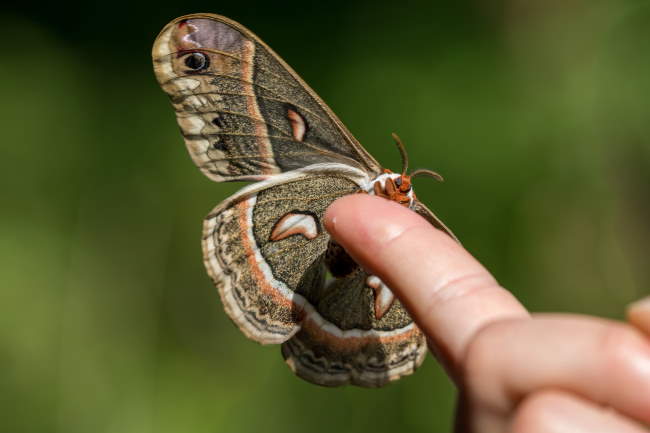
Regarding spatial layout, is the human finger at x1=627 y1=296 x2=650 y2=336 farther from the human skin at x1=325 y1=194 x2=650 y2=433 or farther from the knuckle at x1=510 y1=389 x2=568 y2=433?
the knuckle at x1=510 y1=389 x2=568 y2=433

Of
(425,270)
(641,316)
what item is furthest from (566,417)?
(425,270)

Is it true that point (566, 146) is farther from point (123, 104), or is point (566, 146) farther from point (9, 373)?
point (9, 373)

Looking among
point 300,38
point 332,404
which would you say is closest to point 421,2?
point 300,38

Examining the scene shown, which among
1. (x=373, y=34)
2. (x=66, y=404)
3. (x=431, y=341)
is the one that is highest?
(x=373, y=34)

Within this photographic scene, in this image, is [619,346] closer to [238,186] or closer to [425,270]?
[425,270]

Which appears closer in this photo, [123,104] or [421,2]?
[123,104]

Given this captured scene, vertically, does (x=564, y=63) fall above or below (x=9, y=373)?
above

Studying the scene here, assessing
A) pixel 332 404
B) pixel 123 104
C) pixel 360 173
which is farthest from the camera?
pixel 123 104
